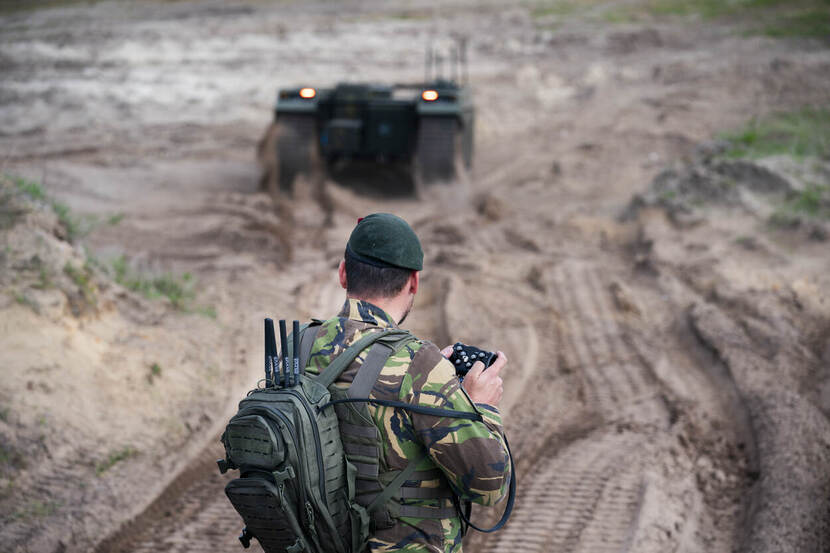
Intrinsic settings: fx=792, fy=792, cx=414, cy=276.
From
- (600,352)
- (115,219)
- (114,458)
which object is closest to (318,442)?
(114,458)

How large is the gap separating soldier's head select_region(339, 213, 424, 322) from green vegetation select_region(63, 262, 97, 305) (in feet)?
11.5

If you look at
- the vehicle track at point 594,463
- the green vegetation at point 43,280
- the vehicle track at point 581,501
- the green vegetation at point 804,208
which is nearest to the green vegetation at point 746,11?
the green vegetation at point 804,208

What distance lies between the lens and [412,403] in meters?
2.03

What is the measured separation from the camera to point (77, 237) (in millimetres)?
5980

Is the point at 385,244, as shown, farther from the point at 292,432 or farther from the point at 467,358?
the point at 292,432

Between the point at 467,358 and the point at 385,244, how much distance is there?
40 cm

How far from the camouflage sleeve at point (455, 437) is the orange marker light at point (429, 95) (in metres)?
8.39

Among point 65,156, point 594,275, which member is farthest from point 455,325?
point 65,156

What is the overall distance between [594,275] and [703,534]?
12.7 ft

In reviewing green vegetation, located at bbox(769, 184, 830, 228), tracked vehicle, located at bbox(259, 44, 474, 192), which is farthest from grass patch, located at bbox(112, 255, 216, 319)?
green vegetation, located at bbox(769, 184, 830, 228)

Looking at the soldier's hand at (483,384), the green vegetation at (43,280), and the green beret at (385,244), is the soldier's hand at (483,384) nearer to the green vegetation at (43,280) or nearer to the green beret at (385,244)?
the green beret at (385,244)

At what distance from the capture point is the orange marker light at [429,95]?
1008 cm

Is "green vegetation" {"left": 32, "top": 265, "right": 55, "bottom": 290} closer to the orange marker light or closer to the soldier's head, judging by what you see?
the soldier's head

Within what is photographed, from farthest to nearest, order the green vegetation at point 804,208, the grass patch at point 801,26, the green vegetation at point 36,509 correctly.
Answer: the grass patch at point 801,26, the green vegetation at point 804,208, the green vegetation at point 36,509
